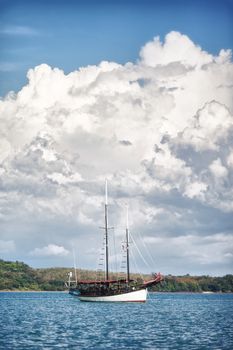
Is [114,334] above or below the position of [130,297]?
below

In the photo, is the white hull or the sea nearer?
the sea

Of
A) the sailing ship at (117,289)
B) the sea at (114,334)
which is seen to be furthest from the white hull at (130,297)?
the sea at (114,334)

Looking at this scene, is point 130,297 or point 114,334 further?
point 130,297

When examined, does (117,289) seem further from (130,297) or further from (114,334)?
(114,334)

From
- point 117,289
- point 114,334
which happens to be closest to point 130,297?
point 117,289

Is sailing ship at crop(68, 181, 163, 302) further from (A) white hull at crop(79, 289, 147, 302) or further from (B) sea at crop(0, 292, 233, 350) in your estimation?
(B) sea at crop(0, 292, 233, 350)

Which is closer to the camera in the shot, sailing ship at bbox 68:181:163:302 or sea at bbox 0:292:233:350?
sea at bbox 0:292:233:350

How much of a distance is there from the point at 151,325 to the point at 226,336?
48.3 ft

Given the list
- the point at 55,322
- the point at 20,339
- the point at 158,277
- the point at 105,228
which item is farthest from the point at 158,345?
the point at 105,228

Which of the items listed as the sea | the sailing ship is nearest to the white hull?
the sailing ship

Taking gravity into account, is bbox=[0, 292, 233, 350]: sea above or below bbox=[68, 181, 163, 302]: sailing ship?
below

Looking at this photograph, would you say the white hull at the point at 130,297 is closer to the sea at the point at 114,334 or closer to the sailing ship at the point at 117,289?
the sailing ship at the point at 117,289

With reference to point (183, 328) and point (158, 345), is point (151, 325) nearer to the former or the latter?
point (183, 328)

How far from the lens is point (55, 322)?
83000mm
